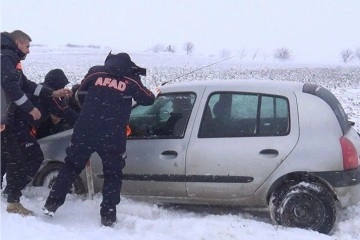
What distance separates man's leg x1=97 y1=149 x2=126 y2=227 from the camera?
4.20 metres

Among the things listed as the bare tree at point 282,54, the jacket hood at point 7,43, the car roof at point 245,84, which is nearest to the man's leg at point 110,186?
the car roof at point 245,84

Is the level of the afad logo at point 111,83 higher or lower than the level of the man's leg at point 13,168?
higher

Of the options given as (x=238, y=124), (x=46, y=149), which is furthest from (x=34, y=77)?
(x=238, y=124)

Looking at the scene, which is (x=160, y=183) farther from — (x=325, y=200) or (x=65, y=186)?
(x=325, y=200)

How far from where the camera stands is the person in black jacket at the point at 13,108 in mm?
4156

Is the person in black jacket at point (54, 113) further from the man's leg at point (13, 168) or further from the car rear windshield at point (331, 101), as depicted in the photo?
the car rear windshield at point (331, 101)

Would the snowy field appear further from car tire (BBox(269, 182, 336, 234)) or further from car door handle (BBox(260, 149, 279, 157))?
car door handle (BBox(260, 149, 279, 157))

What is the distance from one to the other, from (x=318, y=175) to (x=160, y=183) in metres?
1.58

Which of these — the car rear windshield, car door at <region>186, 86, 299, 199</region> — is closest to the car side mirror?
car door at <region>186, 86, 299, 199</region>

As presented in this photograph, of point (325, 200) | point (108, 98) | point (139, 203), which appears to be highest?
point (108, 98)

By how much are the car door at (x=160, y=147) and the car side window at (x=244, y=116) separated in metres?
0.22

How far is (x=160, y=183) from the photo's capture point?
461 centimetres

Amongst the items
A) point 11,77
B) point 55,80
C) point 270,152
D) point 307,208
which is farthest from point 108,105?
point 307,208

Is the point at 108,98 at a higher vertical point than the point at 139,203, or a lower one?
higher
